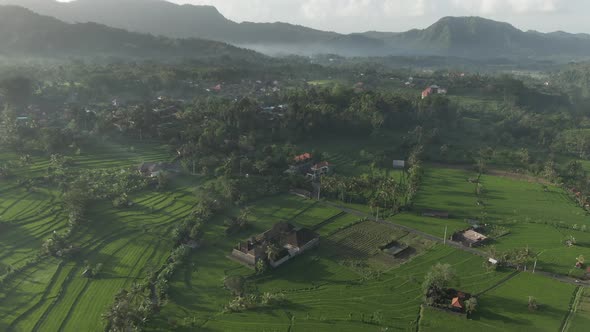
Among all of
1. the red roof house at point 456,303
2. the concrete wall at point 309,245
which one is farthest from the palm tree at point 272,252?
the red roof house at point 456,303

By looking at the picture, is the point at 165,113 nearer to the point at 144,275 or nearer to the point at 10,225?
the point at 10,225

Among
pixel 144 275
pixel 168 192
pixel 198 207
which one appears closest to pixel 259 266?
pixel 144 275

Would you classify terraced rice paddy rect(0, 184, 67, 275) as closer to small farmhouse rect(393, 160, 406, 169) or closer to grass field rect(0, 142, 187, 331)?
grass field rect(0, 142, 187, 331)

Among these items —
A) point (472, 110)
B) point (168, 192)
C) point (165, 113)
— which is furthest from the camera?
point (472, 110)

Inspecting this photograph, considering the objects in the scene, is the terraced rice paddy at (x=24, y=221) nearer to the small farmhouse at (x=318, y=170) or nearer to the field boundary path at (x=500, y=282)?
the small farmhouse at (x=318, y=170)

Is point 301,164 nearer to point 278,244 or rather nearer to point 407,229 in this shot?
point 407,229

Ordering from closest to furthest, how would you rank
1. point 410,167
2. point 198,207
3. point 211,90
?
point 198,207
point 410,167
point 211,90

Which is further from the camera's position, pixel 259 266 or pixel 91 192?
pixel 91 192
